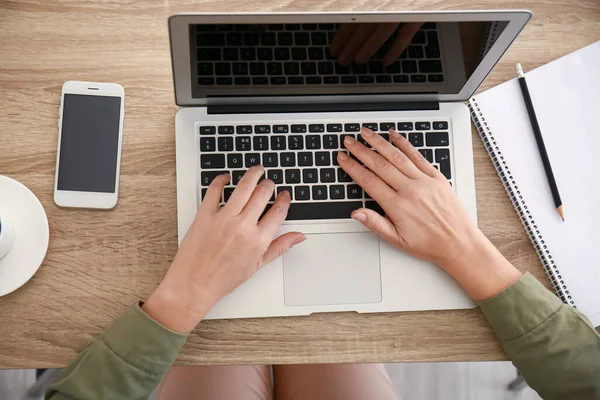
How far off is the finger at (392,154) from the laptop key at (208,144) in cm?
Result: 22

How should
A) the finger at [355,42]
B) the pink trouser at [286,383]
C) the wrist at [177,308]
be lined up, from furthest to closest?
the pink trouser at [286,383] → the wrist at [177,308] → the finger at [355,42]

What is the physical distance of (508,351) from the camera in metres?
0.74

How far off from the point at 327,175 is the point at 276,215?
0.33 feet

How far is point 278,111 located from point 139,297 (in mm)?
340

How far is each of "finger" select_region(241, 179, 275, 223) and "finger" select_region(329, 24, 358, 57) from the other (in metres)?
0.21

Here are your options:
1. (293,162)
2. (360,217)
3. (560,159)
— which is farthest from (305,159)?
(560,159)

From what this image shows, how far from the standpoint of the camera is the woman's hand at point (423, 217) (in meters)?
0.74

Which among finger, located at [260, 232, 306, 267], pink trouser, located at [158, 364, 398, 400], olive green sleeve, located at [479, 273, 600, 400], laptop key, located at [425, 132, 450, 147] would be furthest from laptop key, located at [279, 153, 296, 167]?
pink trouser, located at [158, 364, 398, 400]

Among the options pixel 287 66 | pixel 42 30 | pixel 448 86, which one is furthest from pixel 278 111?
pixel 42 30

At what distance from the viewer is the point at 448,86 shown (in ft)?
2.48

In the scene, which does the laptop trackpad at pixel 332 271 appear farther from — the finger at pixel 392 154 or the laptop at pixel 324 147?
the finger at pixel 392 154

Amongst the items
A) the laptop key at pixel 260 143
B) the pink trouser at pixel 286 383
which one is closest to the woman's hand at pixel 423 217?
the laptop key at pixel 260 143

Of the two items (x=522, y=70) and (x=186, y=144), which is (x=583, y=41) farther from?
(x=186, y=144)

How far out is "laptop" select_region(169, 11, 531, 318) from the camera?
2.35ft
